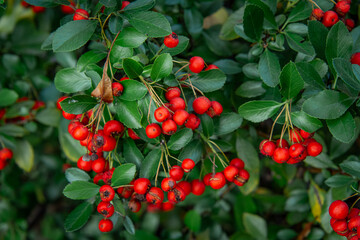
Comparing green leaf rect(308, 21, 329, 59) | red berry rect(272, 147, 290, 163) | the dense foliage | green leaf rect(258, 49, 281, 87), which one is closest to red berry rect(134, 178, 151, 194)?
the dense foliage

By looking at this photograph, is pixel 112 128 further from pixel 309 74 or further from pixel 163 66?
pixel 309 74

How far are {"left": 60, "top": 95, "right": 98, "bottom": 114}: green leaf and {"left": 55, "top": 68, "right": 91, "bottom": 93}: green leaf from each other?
0.06 meters

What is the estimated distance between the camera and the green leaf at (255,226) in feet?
5.75

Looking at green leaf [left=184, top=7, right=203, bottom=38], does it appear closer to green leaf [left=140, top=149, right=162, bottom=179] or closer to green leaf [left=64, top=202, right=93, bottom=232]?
green leaf [left=140, top=149, right=162, bottom=179]

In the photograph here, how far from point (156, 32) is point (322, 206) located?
44.3 inches

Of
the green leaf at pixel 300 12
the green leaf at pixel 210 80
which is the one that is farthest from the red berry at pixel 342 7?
the green leaf at pixel 210 80

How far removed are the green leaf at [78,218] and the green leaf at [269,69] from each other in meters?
0.82

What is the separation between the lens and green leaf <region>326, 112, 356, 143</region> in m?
1.06

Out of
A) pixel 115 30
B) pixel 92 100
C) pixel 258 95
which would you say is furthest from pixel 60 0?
pixel 258 95

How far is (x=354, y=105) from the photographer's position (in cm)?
116

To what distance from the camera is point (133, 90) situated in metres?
1.08

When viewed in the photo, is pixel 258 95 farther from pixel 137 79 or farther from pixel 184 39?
pixel 137 79

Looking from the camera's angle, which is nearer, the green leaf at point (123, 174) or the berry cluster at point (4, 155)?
the green leaf at point (123, 174)

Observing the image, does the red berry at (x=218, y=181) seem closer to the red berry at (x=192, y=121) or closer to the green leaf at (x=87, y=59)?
the red berry at (x=192, y=121)
